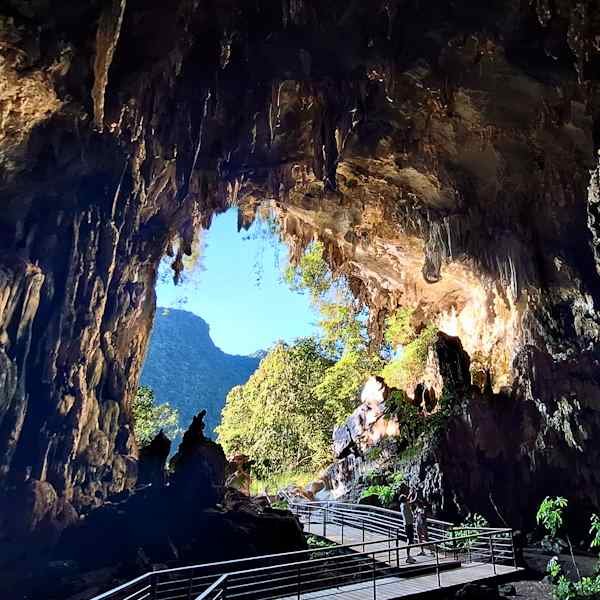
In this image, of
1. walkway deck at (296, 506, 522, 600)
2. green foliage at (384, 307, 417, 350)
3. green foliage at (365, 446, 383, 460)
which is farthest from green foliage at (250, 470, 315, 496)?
walkway deck at (296, 506, 522, 600)

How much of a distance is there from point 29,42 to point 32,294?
4.50m

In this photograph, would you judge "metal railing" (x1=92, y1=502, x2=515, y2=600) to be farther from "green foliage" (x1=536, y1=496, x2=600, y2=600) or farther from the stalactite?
the stalactite

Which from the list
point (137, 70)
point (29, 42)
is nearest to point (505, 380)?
point (137, 70)

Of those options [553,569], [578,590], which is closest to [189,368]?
[553,569]

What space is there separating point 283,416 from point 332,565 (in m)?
13.8

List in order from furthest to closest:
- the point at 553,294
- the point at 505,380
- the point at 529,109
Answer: the point at 505,380 < the point at 553,294 < the point at 529,109

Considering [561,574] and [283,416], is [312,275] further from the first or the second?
Result: [561,574]

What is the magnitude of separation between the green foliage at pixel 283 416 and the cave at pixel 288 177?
351 inches

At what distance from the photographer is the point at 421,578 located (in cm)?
834

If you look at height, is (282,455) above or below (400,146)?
below

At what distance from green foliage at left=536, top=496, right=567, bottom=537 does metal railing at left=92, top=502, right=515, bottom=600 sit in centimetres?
181

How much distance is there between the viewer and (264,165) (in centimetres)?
1380

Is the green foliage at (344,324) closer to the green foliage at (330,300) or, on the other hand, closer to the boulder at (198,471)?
the green foliage at (330,300)

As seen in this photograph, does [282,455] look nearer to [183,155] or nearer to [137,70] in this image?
[183,155]
